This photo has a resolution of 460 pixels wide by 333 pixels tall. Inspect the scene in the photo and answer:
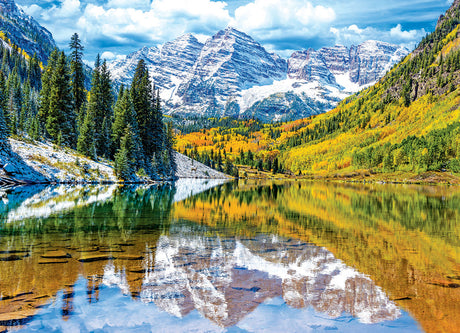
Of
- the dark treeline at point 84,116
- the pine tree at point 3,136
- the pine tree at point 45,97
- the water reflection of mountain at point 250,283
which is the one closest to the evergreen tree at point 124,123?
the dark treeline at point 84,116

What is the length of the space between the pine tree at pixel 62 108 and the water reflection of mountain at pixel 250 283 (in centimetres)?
7239

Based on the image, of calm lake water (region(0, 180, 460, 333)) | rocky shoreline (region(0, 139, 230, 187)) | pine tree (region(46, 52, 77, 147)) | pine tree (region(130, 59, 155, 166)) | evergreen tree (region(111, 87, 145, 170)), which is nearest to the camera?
calm lake water (region(0, 180, 460, 333))

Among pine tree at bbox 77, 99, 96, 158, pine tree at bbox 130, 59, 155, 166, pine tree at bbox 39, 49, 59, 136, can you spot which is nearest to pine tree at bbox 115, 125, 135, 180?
pine tree at bbox 77, 99, 96, 158

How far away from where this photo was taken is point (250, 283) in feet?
44.0

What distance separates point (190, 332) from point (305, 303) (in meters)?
4.26

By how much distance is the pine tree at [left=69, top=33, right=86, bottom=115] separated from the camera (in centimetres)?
8806

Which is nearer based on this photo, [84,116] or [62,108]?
[62,108]

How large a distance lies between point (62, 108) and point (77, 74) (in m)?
13.1

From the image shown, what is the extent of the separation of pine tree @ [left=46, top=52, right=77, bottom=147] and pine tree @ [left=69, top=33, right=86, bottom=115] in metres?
3.37

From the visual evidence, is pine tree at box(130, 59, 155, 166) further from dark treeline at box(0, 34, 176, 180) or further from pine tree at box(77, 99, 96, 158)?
pine tree at box(77, 99, 96, 158)

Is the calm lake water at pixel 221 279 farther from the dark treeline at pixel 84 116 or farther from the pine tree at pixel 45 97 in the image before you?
the pine tree at pixel 45 97

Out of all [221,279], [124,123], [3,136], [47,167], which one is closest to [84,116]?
[124,123]

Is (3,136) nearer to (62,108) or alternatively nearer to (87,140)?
(87,140)

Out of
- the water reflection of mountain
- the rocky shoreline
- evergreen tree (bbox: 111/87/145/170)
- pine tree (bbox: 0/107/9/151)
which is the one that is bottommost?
the water reflection of mountain
